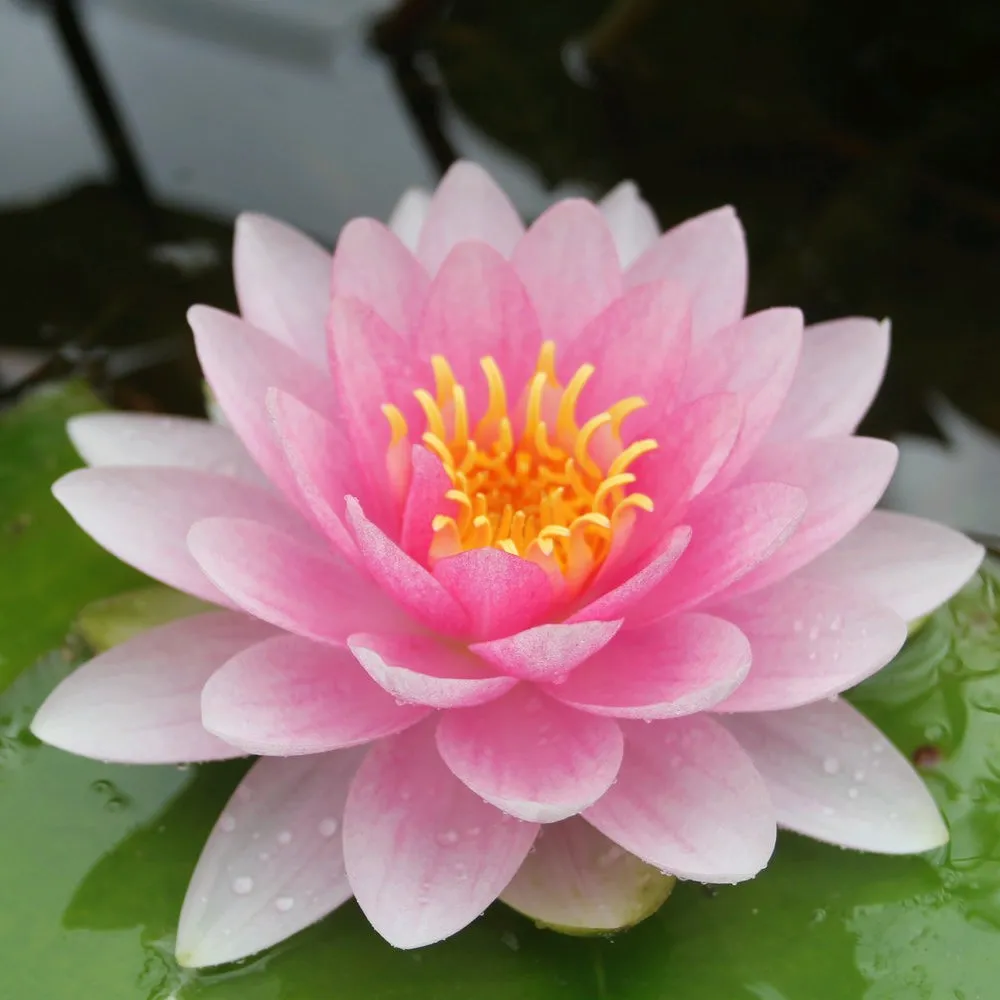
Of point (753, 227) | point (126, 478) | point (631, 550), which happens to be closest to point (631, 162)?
point (753, 227)

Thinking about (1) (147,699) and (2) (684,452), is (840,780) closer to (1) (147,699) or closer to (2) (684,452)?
(2) (684,452)

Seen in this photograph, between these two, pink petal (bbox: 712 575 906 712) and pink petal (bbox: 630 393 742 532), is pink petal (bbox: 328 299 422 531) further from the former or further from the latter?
pink petal (bbox: 712 575 906 712)

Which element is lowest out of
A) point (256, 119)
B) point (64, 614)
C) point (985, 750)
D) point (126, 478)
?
point (985, 750)

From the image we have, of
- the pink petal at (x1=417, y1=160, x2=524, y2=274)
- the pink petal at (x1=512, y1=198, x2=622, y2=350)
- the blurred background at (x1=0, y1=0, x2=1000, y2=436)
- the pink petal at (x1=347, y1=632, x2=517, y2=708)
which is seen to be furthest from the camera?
the blurred background at (x1=0, y1=0, x2=1000, y2=436)

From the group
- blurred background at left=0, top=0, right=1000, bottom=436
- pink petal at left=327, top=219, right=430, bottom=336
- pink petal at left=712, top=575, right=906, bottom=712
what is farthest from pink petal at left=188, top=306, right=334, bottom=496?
blurred background at left=0, top=0, right=1000, bottom=436

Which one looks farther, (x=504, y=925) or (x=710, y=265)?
(x=710, y=265)

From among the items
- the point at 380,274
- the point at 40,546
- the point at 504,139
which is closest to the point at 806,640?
the point at 380,274

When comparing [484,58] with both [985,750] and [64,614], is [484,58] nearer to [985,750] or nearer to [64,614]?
[64,614]
